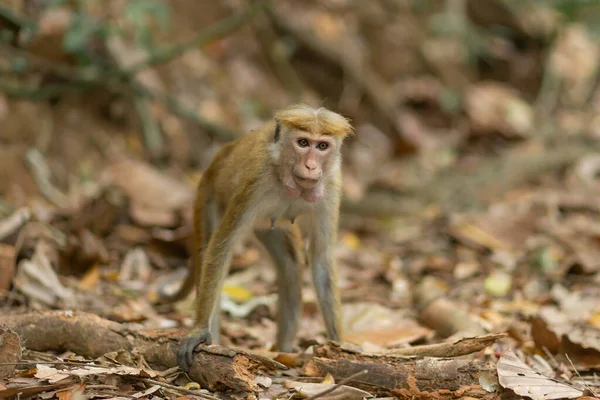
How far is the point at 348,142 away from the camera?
12516 millimetres

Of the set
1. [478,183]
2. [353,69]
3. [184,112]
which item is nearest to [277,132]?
[184,112]

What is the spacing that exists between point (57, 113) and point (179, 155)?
Answer: 1888mm

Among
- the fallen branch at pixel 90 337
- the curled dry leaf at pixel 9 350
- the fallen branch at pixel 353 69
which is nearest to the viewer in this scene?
the curled dry leaf at pixel 9 350

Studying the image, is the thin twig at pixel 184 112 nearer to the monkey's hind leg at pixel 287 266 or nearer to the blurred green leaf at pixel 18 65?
the blurred green leaf at pixel 18 65

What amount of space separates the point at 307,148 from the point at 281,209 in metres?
0.60

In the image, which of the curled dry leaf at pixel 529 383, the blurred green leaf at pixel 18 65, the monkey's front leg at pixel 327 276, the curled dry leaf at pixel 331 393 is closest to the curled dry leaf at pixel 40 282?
the monkey's front leg at pixel 327 276

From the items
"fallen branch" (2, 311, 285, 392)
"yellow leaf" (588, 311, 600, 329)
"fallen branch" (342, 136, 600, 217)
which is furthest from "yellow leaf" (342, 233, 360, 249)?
"fallen branch" (2, 311, 285, 392)

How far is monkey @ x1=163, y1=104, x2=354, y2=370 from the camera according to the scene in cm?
455

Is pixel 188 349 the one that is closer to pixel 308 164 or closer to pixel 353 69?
pixel 308 164

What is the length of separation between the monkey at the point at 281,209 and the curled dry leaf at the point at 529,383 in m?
1.34

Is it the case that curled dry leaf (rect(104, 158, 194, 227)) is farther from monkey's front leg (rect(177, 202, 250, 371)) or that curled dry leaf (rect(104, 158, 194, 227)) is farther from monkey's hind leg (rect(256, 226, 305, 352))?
monkey's front leg (rect(177, 202, 250, 371))

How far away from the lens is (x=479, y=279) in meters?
7.25

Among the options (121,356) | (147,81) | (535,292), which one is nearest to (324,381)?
(121,356)

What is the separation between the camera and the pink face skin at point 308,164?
448 cm
